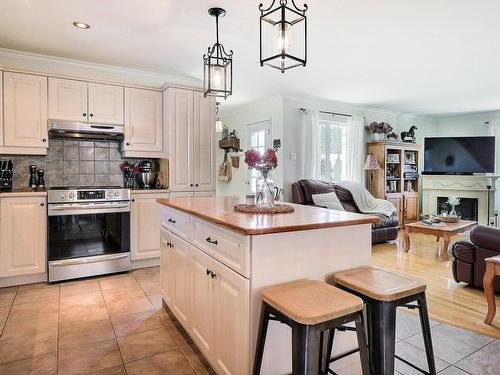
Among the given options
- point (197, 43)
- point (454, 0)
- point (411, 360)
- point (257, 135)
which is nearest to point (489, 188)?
point (257, 135)

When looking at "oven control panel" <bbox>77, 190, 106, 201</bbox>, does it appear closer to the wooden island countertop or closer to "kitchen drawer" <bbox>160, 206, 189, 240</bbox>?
"kitchen drawer" <bbox>160, 206, 189, 240</bbox>

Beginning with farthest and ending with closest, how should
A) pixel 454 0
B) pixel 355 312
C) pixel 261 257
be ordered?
pixel 454 0
pixel 261 257
pixel 355 312

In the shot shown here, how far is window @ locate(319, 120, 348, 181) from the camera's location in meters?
6.09

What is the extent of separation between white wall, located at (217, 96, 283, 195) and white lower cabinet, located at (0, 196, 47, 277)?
3.53 m

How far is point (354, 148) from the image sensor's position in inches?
251

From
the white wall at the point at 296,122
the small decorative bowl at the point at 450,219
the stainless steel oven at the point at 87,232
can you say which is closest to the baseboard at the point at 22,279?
the stainless steel oven at the point at 87,232

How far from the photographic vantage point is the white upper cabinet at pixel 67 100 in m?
3.52

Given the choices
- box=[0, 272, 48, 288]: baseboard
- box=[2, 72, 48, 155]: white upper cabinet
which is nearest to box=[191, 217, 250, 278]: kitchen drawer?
box=[0, 272, 48, 288]: baseboard

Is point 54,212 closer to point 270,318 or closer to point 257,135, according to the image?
point 270,318

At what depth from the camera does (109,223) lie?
A: 3.60m

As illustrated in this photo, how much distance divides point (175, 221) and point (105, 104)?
217 centimetres

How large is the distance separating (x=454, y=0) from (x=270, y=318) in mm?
2719

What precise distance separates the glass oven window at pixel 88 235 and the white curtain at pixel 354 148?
14.4ft

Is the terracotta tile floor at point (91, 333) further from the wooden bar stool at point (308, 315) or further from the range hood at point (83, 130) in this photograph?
the range hood at point (83, 130)
